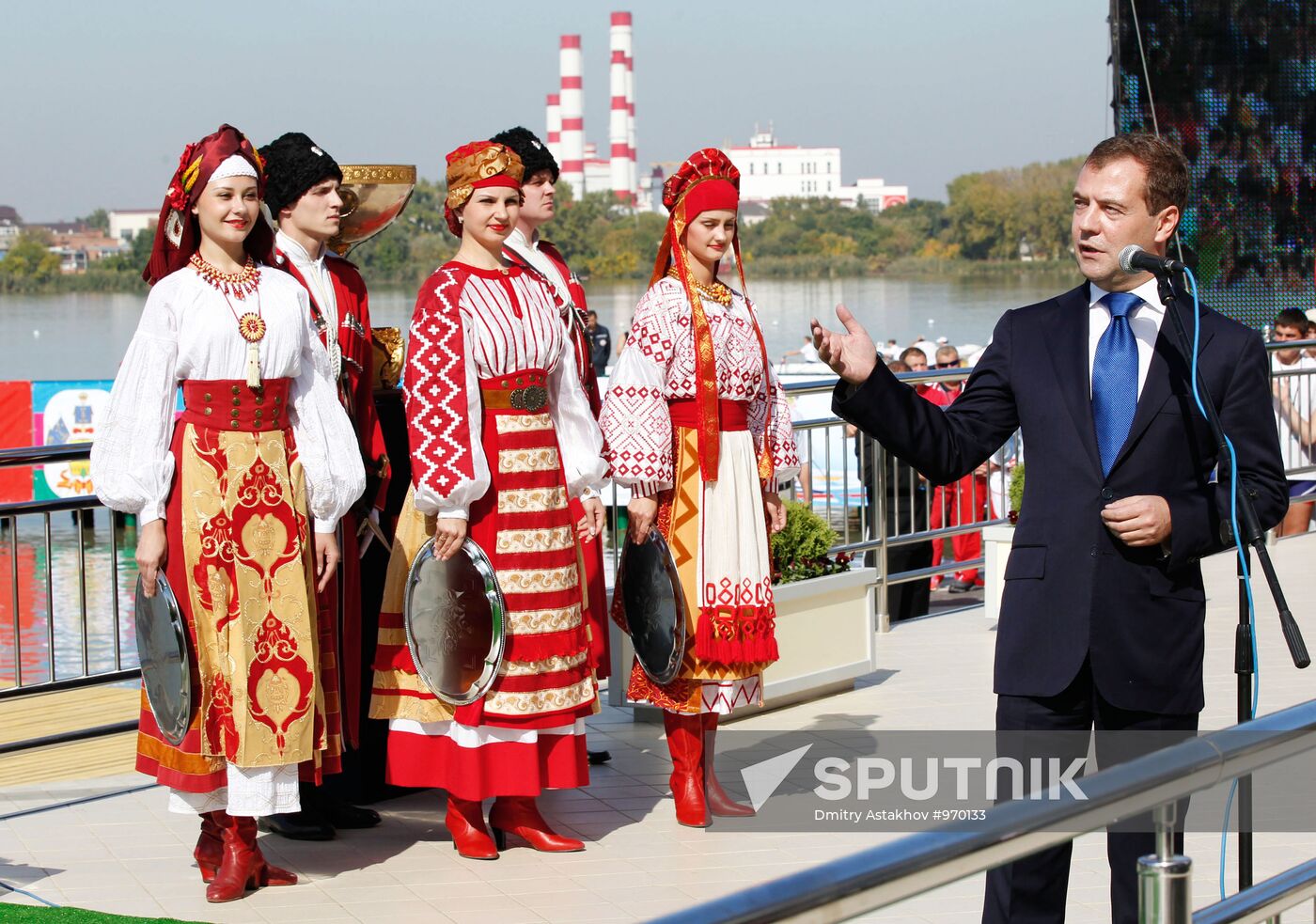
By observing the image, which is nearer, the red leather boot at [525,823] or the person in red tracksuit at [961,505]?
the red leather boot at [525,823]

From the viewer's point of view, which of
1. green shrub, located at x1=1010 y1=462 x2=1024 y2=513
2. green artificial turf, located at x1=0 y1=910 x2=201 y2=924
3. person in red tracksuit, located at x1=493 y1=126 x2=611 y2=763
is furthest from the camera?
green shrub, located at x1=1010 y1=462 x2=1024 y2=513

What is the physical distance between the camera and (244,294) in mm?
4199

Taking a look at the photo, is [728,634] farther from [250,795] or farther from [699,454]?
[250,795]

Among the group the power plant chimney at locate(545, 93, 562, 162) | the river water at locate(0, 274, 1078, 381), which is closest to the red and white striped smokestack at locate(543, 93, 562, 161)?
the power plant chimney at locate(545, 93, 562, 162)

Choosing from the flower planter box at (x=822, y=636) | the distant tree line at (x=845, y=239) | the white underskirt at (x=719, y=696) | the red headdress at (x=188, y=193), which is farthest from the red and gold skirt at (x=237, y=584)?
the distant tree line at (x=845, y=239)

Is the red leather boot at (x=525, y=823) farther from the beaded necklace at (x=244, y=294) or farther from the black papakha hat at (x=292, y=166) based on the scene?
the black papakha hat at (x=292, y=166)

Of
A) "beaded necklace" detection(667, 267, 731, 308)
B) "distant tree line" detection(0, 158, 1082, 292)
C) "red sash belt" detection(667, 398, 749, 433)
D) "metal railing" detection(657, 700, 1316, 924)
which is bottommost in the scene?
"metal railing" detection(657, 700, 1316, 924)

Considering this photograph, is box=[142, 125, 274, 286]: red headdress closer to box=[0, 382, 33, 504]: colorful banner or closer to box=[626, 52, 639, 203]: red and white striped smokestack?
box=[0, 382, 33, 504]: colorful banner

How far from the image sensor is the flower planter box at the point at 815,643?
20.8 ft

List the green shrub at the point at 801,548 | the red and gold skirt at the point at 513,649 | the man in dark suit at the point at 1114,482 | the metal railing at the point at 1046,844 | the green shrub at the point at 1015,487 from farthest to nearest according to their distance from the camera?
the green shrub at the point at 1015,487, the green shrub at the point at 801,548, the red and gold skirt at the point at 513,649, the man in dark suit at the point at 1114,482, the metal railing at the point at 1046,844

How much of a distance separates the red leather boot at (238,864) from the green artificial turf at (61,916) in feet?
0.60

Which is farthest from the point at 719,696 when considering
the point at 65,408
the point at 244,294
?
the point at 65,408

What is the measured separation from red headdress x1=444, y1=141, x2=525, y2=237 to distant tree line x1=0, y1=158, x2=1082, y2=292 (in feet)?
212

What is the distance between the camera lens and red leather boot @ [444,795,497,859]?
461 cm
